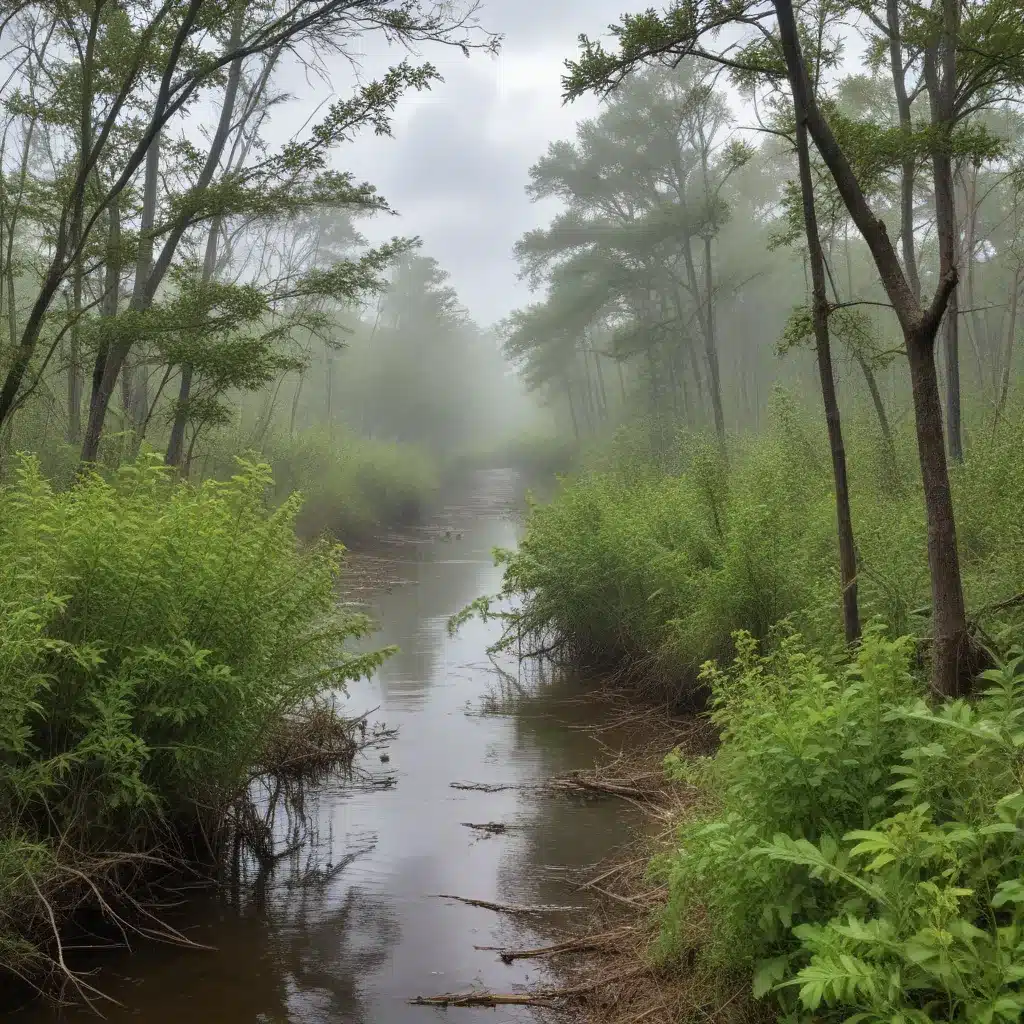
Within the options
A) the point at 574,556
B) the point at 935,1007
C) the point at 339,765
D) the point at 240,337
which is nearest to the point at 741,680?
the point at 935,1007

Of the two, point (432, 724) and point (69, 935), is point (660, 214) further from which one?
point (69, 935)

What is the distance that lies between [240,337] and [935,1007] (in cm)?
1059

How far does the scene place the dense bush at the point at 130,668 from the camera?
4219 mm

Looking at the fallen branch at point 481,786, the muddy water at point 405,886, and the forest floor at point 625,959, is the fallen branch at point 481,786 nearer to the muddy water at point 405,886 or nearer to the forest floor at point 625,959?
the muddy water at point 405,886

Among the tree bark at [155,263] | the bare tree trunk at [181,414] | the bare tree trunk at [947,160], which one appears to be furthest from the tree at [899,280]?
the bare tree trunk at [181,414]

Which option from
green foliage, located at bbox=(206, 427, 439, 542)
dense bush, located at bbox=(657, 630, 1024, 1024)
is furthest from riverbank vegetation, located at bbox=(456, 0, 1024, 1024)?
green foliage, located at bbox=(206, 427, 439, 542)

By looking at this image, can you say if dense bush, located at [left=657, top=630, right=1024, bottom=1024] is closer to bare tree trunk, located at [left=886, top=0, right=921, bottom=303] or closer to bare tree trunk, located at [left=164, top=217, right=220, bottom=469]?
bare tree trunk, located at [left=886, top=0, right=921, bottom=303]

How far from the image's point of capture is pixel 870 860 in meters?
3.00

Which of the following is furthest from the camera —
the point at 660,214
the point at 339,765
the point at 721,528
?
the point at 660,214

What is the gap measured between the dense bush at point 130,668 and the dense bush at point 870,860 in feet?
8.16

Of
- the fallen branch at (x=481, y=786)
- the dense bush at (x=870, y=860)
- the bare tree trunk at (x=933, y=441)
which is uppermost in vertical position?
the bare tree trunk at (x=933, y=441)

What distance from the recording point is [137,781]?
4.41 m

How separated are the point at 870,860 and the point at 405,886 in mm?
3108

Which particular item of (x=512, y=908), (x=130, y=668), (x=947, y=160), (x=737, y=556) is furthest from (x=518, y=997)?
(x=947, y=160)
